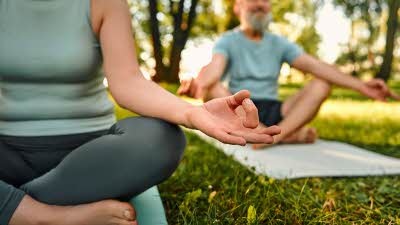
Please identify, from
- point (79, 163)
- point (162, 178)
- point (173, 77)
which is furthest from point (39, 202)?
point (173, 77)

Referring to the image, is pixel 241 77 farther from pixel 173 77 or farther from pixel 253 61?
pixel 173 77

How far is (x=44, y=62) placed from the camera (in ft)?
5.26

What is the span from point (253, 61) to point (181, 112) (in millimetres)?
2739

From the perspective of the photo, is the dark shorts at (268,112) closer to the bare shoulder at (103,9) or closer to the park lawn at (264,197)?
the park lawn at (264,197)

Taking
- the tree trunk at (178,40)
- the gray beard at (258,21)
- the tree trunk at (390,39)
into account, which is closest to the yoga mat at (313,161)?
the gray beard at (258,21)

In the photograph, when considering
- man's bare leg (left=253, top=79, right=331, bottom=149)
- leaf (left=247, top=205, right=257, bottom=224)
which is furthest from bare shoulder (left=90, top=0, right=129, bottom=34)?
man's bare leg (left=253, top=79, right=331, bottom=149)

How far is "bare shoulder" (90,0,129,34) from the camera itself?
1.62 metres

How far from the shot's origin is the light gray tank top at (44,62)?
63.5 inches

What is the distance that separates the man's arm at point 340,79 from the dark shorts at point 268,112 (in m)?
0.38

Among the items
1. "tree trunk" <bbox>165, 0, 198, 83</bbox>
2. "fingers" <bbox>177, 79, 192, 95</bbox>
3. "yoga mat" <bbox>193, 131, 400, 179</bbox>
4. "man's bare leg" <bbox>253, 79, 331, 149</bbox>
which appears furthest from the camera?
"tree trunk" <bbox>165, 0, 198, 83</bbox>

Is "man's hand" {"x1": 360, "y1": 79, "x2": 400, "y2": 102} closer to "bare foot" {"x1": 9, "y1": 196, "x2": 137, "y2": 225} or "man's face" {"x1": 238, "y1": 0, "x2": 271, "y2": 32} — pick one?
"man's face" {"x1": 238, "y1": 0, "x2": 271, "y2": 32}

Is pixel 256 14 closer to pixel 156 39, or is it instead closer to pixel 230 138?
pixel 230 138

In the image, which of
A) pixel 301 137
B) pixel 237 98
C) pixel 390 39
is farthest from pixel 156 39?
pixel 237 98

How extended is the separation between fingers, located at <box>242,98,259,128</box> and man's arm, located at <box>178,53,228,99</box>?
3.51 ft
